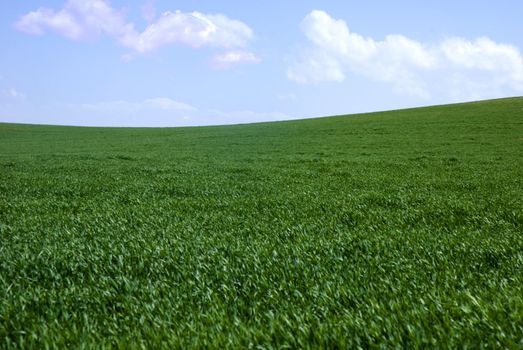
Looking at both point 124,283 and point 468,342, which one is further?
point 124,283

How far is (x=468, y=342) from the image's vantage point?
9.98 feet

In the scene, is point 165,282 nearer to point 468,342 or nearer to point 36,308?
point 36,308

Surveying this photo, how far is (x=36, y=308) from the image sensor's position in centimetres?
414

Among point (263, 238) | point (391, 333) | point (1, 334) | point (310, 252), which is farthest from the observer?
point (263, 238)

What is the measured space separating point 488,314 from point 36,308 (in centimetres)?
433

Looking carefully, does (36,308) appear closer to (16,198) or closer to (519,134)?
(16,198)

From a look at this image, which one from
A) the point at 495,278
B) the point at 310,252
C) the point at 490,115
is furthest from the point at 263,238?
the point at 490,115

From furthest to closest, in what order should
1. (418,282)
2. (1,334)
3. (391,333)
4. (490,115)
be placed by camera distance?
1. (490,115)
2. (418,282)
3. (1,334)
4. (391,333)

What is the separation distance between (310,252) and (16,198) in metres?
9.04

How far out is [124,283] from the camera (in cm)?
467

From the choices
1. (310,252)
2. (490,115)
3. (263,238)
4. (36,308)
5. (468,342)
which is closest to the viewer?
Result: (468,342)

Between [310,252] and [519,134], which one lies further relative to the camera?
[519,134]

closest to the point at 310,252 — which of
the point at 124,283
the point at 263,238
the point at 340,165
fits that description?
the point at 263,238

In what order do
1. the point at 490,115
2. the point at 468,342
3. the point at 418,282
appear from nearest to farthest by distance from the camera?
1. the point at 468,342
2. the point at 418,282
3. the point at 490,115
